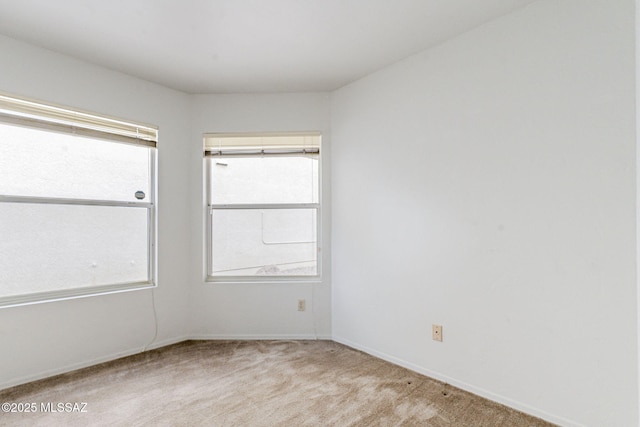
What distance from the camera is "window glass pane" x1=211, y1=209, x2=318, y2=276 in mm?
3512

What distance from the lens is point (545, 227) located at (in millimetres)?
2002

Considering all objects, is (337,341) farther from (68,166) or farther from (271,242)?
(68,166)

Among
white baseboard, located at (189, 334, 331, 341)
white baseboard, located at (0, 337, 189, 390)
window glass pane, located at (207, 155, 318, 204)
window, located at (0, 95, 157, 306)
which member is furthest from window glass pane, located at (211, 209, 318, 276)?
white baseboard, located at (0, 337, 189, 390)

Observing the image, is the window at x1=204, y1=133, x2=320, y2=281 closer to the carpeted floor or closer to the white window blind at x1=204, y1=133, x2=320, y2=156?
the white window blind at x1=204, y1=133, x2=320, y2=156

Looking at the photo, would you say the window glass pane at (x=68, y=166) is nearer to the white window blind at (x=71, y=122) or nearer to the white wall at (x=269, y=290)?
the white window blind at (x=71, y=122)

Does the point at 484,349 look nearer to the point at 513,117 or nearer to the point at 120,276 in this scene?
the point at 513,117

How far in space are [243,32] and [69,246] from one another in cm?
213

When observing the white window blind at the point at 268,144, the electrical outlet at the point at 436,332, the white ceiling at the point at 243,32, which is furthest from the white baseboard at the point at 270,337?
the white ceiling at the point at 243,32

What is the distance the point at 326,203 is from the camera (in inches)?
136

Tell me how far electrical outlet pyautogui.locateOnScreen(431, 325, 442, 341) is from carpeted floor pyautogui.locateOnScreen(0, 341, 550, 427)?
299 mm

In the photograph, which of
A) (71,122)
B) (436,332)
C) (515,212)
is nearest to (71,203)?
(71,122)

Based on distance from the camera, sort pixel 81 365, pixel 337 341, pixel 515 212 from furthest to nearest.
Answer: pixel 337 341 → pixel 81 365 → pixel 515 212

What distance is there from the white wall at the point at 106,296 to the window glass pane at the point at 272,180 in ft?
1.63

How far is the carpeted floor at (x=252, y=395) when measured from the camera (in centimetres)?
200
